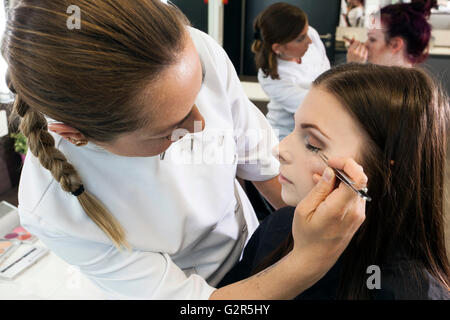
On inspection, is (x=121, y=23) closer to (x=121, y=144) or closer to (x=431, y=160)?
(x=121, y=144)

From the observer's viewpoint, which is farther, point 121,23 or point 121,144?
point 121,144

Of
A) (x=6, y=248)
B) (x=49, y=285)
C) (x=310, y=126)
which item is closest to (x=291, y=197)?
(x=310, y=126)

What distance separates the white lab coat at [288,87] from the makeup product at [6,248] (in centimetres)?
122

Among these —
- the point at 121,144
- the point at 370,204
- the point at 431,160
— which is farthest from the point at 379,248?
the point at 121,144

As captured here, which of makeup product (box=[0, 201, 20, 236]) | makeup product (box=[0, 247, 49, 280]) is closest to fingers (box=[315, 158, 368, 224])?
makeup product (box=[0, 247, 49, 280])

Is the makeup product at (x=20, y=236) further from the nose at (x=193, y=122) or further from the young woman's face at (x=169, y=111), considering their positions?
the nose at (x=193, y=122)

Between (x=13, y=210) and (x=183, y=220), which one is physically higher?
(x=183, y=220)

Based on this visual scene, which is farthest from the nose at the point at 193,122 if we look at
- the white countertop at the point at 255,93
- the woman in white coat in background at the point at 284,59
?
the white countertop at the point at 255,93

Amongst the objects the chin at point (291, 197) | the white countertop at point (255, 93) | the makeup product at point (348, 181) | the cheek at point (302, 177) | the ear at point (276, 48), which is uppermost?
the makeup product at point (348, 181)

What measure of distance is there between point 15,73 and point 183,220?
0.40 meters

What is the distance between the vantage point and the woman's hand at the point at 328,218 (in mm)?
526

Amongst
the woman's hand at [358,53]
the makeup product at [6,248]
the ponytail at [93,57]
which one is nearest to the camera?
the ponytail at [93,57]

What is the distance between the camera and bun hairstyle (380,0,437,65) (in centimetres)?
162
